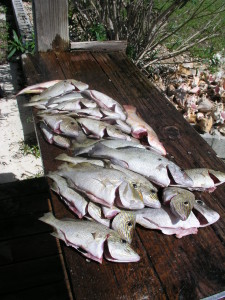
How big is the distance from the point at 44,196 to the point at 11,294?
0.99 metres

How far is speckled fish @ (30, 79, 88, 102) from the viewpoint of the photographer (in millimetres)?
3273

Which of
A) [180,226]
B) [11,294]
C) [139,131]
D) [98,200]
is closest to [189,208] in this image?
[180,226]

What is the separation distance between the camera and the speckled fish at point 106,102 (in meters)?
3.02

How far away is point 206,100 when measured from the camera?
200 inches

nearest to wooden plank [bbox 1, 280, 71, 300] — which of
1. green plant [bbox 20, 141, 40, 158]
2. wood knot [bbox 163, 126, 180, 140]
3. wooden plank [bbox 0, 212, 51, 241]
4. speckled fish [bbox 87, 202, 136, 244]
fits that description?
wooden plank [bbox 0, 212, 51, 241]

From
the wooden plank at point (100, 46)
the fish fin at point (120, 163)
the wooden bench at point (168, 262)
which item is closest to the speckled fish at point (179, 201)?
the wooden bench at point (168, 262)

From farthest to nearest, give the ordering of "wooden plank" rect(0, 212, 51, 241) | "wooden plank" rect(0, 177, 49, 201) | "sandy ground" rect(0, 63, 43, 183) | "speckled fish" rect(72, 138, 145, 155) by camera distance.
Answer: "sandy ground" rect(0, 63, 43, 183) < "wooden plank" rect(0, 177, 49, 201) < "wooden plank" rect(0, 212, 51, 241) < "speckled fish" rect(72, 138, 145, 155)

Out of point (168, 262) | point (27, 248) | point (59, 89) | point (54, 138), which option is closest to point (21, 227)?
point (27, 248)

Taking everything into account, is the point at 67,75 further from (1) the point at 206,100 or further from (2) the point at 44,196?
(1) the point at 206,100

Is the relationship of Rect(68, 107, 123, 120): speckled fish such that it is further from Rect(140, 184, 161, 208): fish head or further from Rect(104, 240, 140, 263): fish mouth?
Rect(104, 240, 140, 263): fish mouth

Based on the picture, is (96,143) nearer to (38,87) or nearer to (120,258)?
(120,258)

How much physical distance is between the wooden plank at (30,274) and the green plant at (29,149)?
155cm

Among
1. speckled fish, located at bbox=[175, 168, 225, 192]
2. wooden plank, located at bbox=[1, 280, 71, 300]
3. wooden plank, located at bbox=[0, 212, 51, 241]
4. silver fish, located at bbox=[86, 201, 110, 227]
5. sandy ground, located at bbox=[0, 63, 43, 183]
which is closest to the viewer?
silver fish, located at bbox=[86, 201, 110, 227]

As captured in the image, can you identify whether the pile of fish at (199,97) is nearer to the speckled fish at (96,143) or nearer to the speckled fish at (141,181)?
the speckled fish at (96,143)
